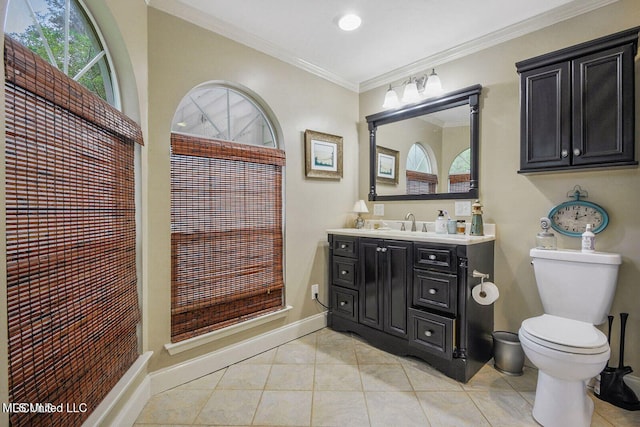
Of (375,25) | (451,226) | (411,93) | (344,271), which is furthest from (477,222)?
(375,25)

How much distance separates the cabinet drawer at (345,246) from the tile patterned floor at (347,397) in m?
0.83

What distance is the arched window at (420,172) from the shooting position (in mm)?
2613

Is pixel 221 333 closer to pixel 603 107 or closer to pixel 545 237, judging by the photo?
pixel 545 237

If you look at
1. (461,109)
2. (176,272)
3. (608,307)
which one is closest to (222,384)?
(176,272)

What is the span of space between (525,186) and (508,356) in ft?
3.92

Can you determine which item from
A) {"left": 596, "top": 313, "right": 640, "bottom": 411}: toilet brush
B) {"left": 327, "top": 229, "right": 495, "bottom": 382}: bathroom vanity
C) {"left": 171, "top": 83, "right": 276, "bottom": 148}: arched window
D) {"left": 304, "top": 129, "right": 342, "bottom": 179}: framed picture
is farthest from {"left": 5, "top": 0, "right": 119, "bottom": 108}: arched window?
{"left": 596, "top": 313, "right": 640, "bottom": 411}: toilet brush

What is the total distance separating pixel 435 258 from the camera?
6.70ft

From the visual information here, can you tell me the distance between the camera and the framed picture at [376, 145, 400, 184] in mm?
2881

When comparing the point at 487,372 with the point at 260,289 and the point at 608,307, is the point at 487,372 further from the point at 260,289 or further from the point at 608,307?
the point at 260,289

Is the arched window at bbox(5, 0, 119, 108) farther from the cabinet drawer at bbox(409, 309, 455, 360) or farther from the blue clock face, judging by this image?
the blue clock face

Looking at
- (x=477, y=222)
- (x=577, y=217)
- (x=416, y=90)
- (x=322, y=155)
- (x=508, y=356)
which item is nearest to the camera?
(x=577, y=217)

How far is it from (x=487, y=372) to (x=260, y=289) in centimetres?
175

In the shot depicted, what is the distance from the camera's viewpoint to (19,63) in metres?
0.93

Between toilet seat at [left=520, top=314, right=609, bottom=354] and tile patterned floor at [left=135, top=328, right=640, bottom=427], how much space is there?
46 cm
